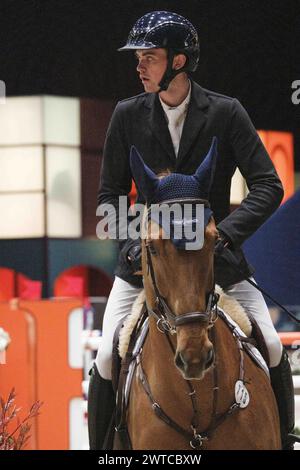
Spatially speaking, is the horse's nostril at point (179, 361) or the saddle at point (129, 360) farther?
the saddle at point (129, 360)

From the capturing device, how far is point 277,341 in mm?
3521

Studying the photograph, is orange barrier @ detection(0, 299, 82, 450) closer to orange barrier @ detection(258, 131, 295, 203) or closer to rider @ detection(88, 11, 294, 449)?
rider @ detection(88, 11, 294, 449)

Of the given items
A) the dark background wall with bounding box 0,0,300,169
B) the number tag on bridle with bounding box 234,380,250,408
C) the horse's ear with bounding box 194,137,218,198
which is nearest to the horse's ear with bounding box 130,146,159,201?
the horse's ear with bounding box 194,137,218,198

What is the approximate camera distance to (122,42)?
979 centimetres

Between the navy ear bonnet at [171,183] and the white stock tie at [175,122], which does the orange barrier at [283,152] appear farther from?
the navy ear bonnet at [171,183]

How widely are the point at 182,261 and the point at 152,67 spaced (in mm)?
921

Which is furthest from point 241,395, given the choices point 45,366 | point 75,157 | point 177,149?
point 75,157

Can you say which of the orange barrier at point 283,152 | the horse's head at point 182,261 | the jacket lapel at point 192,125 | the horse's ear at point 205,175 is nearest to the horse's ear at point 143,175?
the horse's head at point 182,261

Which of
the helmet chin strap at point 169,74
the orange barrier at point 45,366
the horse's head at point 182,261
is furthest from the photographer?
the orange barrier at point 45,366

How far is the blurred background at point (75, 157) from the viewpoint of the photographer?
18.2ft

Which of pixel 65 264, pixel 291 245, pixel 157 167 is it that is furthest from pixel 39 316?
pixel 65 264

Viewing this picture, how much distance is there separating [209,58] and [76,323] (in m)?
4.18
